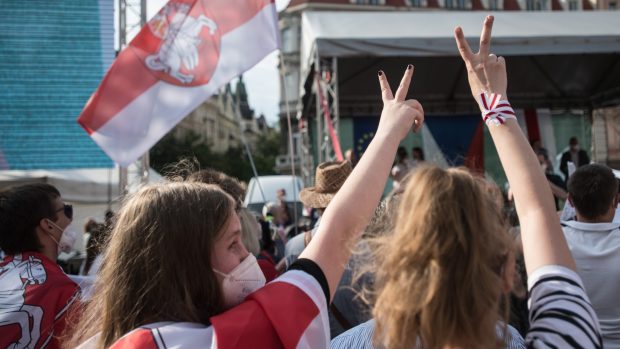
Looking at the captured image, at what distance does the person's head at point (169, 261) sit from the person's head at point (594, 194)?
174 centimetres

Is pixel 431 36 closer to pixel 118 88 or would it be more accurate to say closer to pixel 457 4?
pixel 118 88

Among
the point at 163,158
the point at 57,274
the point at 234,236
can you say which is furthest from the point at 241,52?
the point at 163,158

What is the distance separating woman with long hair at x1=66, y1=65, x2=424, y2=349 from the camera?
1047 mm

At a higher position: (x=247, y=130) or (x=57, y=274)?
(x=247, y=130)

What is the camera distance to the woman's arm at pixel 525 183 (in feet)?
3.71

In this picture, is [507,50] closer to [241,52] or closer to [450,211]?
[241,52]

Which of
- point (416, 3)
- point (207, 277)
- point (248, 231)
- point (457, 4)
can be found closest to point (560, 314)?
point (207, 277)

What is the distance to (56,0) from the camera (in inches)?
341

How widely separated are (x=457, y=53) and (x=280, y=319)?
6.99 metres

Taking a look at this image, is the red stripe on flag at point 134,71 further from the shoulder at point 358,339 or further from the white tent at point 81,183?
the shoulder at point 358,339

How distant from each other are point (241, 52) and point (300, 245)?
2.82m

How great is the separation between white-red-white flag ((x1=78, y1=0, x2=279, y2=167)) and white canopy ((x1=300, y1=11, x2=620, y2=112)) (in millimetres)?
1862

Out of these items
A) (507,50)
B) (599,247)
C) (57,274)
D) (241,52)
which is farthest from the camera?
(507,50)

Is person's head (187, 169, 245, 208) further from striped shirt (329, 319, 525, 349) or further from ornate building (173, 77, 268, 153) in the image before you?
ornate building (173, 77, 268, 153)
